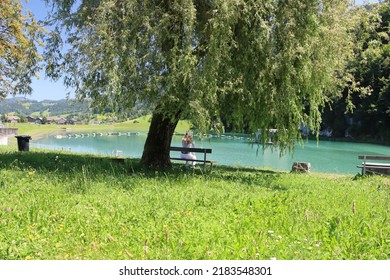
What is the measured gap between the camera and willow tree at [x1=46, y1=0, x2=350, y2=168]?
982 cm

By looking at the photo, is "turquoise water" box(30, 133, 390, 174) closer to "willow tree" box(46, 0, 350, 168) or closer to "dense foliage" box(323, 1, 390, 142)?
"willow tree" box(46, 0, 350, 168)

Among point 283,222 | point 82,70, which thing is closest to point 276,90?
point 82,70

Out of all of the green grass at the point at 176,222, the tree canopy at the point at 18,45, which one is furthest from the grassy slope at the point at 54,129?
the green grass at the point at 176,222

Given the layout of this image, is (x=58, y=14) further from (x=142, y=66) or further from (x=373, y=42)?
(x=373, y=42)

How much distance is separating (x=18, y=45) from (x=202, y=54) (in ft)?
27.9

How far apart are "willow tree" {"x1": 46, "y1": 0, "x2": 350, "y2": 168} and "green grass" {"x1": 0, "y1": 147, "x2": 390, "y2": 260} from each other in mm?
2616

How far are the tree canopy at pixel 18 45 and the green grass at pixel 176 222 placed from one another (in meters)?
5.48

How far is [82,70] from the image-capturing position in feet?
33.2

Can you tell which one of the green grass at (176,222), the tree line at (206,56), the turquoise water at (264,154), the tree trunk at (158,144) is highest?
the tree line at (206,56)

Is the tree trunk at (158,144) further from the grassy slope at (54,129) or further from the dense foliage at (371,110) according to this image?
the dense foliage at (371,110)

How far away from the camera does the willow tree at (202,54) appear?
982 centimetres

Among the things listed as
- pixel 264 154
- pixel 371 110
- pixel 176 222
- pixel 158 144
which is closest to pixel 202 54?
pixel 158 144

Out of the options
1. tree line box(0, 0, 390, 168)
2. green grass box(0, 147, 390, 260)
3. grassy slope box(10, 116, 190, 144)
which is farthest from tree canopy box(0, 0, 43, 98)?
grassy slope box(10, 116, 190, 144)

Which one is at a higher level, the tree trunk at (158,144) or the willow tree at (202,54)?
the willow tree at (202,54)
